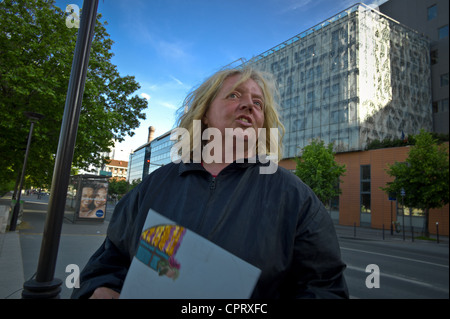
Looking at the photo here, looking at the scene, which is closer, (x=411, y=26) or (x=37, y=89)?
(x=411, y=26)

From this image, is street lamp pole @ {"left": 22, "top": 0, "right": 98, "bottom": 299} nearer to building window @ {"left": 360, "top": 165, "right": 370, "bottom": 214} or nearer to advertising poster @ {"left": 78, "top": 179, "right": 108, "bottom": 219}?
advertising poster @ {"left": 78, "top": 179, "right": 108, "bottom": 219}

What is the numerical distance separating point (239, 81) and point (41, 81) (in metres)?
11.3

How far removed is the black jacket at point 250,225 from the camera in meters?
1.08

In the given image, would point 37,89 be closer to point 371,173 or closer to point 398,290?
point 398,290

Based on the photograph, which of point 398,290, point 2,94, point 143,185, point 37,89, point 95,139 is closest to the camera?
point 143,185

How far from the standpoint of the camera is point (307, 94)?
27344 mm

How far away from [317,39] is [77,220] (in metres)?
21.7

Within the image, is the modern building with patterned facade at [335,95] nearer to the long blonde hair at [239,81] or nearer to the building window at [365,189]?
the building window at [365,189]

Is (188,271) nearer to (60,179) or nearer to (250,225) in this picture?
(250,225)

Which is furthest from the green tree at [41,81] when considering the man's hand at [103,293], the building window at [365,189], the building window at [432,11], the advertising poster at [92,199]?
the building window at [365,189]

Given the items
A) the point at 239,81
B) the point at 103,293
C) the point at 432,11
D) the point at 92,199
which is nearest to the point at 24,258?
the point at 103,293

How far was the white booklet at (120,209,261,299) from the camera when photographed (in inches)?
32.9

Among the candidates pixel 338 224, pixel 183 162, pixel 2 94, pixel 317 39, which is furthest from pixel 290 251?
pixel 338 224

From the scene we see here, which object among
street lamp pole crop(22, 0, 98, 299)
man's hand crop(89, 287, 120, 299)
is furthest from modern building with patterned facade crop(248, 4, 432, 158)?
man's hand crop(89, 287, 120, 299)
